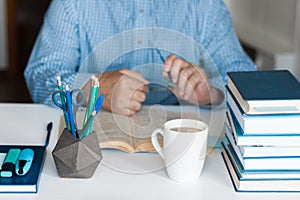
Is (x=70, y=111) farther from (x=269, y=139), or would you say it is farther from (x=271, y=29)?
(x=271, y=29)

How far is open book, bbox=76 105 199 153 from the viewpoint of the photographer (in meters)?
1.23

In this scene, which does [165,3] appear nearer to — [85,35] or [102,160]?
[85,35]

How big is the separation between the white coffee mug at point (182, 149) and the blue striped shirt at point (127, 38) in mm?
524

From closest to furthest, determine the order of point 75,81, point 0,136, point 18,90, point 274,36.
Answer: point 0,136 < point 75,81 < point 274,36 < point 18,90

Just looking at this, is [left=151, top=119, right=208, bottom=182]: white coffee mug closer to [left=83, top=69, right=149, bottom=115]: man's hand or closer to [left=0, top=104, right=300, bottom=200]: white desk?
[left=0, top=104, right=300, bottom=200]: white desk

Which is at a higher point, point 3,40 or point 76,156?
point 76,156

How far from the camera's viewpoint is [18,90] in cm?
401

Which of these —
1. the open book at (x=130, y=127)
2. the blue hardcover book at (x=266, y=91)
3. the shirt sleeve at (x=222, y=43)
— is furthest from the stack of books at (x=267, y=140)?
the shirt sleeve at (x=222, y=43)

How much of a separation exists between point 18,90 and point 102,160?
116 inches

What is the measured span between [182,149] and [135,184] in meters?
0.11

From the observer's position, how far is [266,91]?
1111 millimetres

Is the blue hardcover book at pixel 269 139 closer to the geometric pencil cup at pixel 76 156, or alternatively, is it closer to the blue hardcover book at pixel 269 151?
the blue hardcover book at pixel 269 151

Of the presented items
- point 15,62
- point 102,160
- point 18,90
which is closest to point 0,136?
point 102,160

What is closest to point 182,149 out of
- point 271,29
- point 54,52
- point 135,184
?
point 135,184
